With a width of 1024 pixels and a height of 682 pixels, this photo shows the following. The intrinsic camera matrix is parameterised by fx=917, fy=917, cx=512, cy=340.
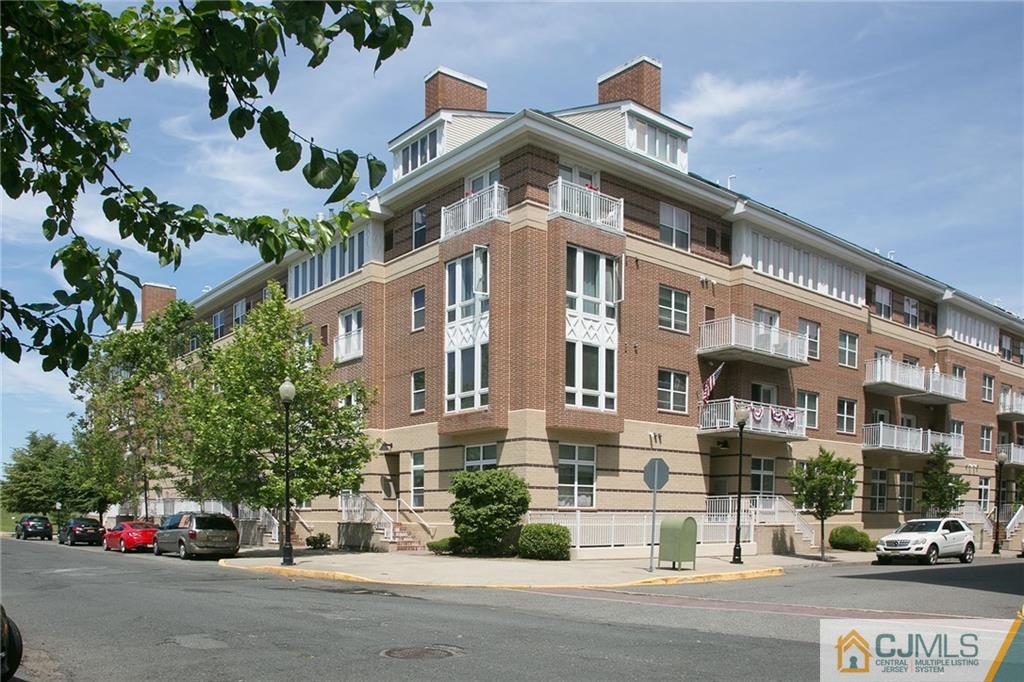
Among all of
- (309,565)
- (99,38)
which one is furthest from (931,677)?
(309,565)

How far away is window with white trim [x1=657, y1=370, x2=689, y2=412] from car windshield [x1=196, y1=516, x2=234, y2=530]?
15637mm

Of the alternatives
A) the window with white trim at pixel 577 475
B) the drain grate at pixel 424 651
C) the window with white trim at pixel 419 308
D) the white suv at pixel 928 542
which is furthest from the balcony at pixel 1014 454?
the drain grate at pixel 424 651

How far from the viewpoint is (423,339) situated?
3397 cm

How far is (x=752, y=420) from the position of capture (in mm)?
33656

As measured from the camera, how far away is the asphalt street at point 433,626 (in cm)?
930

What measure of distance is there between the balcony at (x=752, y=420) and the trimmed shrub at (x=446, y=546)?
10353mm

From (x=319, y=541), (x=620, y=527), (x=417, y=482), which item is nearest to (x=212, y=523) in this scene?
(x=319, y=541)

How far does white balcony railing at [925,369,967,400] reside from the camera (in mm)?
45500

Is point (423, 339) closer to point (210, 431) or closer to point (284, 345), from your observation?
point (284, 345)

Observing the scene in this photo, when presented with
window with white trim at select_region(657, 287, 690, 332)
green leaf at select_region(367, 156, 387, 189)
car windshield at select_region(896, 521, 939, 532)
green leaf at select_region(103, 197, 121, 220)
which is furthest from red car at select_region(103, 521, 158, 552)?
green leaf at select_region(367, 156, 387, 189)

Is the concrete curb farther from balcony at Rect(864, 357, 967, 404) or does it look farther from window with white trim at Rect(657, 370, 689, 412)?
balcony at Rect(864, 357, 967, 404)

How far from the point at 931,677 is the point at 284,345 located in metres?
25.9

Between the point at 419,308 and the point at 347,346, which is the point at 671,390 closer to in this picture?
the point at 419,308

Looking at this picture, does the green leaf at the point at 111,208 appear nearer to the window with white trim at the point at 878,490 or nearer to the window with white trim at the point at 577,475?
the window with white trim at the point at 577,475
